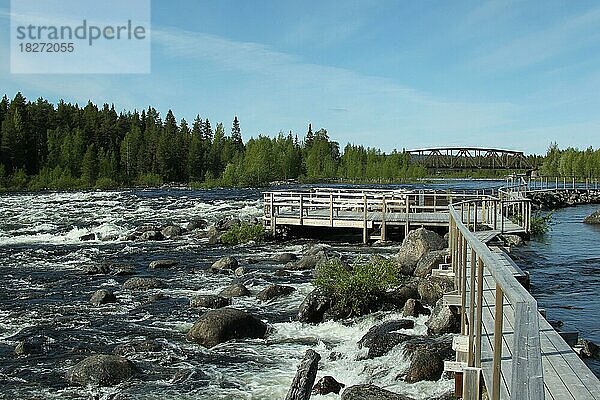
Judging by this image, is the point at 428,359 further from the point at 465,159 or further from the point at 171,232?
the point at 465,159

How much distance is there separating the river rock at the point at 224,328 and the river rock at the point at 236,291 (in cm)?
317

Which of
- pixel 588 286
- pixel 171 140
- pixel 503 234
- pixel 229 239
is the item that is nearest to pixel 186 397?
pixel 588 286

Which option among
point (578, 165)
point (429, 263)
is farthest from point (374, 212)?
point (578, 165)

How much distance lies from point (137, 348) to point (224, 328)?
178 cm

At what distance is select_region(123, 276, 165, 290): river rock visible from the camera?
59.5 ft

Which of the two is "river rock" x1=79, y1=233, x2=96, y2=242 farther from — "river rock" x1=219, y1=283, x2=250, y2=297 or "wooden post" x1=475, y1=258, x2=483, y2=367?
"wooden post" x1=475, y1=258, x2=483, y2=367

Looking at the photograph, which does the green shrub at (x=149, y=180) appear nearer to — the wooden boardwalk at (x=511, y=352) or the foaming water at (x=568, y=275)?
the foaming water at (x=568, y=275)

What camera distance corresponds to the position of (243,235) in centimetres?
2797

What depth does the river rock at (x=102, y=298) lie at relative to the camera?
52.9 feet

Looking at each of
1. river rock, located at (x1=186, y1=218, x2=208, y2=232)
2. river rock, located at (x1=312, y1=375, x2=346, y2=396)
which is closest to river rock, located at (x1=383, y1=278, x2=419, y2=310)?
river rock, located at (x1=312, y1=375, x2=346, y2=396)

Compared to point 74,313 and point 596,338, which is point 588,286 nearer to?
point 596,338

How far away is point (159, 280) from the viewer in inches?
737

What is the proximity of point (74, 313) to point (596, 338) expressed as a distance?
12.1 meters

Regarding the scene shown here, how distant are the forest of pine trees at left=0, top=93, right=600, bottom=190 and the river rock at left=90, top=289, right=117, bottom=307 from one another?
6677 cm
